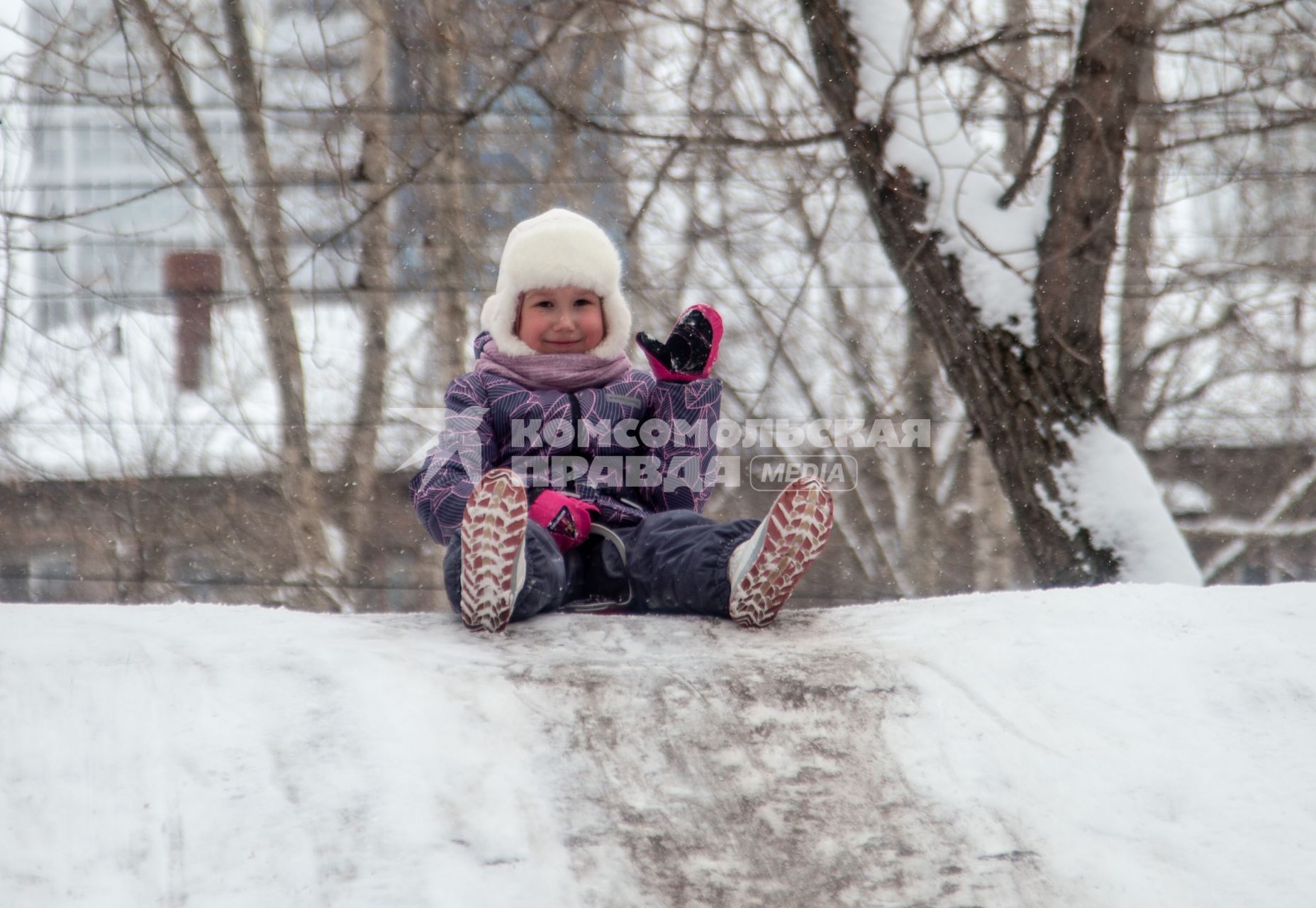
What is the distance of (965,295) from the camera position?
3.26 m

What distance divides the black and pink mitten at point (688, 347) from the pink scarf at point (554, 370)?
0.18 metres

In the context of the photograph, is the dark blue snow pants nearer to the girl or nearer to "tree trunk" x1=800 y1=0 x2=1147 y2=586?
the girl

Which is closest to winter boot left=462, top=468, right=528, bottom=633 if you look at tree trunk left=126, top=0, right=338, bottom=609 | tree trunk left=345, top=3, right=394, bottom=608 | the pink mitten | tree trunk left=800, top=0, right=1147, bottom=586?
the pink mitten

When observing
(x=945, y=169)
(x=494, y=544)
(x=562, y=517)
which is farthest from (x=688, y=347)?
(x=945, y=169)

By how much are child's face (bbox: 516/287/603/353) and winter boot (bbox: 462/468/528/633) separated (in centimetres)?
60

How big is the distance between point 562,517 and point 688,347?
452 mm

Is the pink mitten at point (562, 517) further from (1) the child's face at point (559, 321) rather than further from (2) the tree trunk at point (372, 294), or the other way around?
(2) the tree trunk at point (372, 294)

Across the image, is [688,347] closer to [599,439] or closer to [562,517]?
[599,439]

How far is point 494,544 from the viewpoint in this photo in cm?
187

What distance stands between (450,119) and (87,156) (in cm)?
169

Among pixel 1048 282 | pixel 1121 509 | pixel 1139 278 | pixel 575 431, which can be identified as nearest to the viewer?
pixel 575 431

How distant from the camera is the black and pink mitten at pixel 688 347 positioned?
7.29ft

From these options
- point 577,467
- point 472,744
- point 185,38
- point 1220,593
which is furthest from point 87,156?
point 1220,593

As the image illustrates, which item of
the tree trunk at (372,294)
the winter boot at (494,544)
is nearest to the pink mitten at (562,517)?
the winter boot at (494,544)
